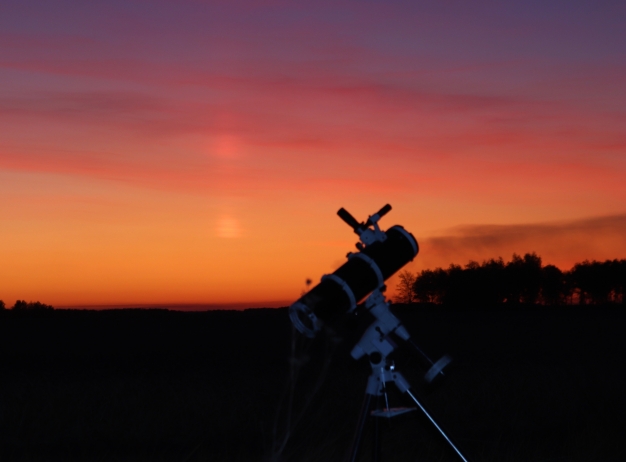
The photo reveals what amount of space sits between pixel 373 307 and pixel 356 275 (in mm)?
291

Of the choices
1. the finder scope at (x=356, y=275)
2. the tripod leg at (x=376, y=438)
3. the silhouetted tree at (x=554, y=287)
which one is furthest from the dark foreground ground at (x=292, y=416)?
the silhouetted tree at (x=554, y=287)

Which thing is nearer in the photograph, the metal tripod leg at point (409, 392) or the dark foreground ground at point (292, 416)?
the metal tripod leg at point (409, 392)

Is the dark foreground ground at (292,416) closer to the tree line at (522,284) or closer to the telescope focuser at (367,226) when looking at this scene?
the telescope focuser at (367,226)

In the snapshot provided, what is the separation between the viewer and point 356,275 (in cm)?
557

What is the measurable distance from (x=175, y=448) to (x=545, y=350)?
24.7 meters

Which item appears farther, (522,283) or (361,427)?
(522,283)

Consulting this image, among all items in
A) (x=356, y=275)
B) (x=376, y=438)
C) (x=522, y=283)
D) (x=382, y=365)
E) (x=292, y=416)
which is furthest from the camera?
(x=522, y=283)

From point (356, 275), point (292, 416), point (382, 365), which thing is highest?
point (356, 275)

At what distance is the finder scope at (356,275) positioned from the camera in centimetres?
556

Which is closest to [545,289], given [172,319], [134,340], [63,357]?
[172,319]

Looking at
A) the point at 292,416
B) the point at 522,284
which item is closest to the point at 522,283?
the point at 522,284

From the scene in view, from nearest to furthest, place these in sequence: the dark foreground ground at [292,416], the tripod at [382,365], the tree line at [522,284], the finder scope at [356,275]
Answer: the tripod at [382,365]
the finder scope at [356,275]
the dark foreground ground at [292,416]
the tree line at [522,284]

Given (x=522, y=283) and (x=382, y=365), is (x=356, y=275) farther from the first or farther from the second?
(x=522, y=283)

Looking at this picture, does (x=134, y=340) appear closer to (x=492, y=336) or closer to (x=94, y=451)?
(x=492, y=336)
